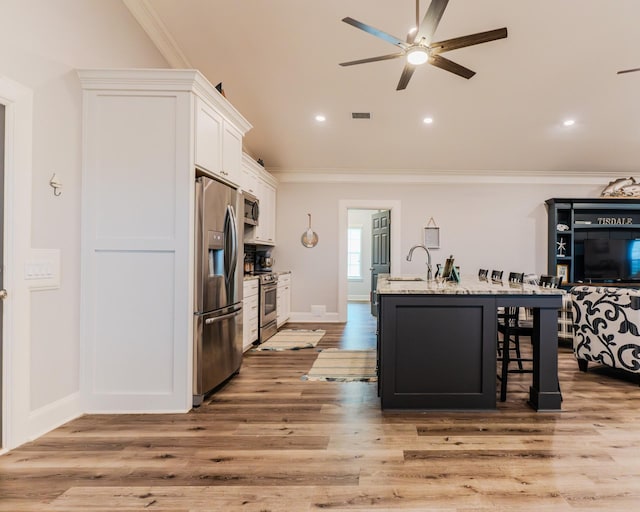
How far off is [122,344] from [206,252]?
0.88m

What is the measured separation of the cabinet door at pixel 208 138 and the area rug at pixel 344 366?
210 centimetres

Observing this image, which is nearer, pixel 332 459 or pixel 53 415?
pixel 332 459

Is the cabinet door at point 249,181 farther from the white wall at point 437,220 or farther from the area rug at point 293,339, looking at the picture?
the area rug at point 293,339

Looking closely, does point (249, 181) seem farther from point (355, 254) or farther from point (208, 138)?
point (355, 254)

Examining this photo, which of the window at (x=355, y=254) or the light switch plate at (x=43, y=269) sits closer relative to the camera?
the light switch plate at (x=43, y=269)

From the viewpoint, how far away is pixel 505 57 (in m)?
3.97

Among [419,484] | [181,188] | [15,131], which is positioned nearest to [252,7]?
[181,188]

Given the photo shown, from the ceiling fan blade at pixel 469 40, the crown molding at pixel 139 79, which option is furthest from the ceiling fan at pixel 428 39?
the crown molding at pixel 139 79

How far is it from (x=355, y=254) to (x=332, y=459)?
8.03 metres

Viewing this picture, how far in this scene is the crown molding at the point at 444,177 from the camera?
6410 millimetres

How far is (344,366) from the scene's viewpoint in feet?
12.2

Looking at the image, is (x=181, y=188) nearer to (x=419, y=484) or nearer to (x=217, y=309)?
(x=217, y=309)

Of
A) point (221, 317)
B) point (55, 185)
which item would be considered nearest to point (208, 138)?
point (55, 185)

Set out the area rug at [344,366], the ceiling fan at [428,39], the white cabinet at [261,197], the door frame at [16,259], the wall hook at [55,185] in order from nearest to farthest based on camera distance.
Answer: the door frame at [16,259] → the wall hook at [55,185] → the ceiling fan at [428,39] → the area rug at [344,366] → the white cabinet at [261,197]
